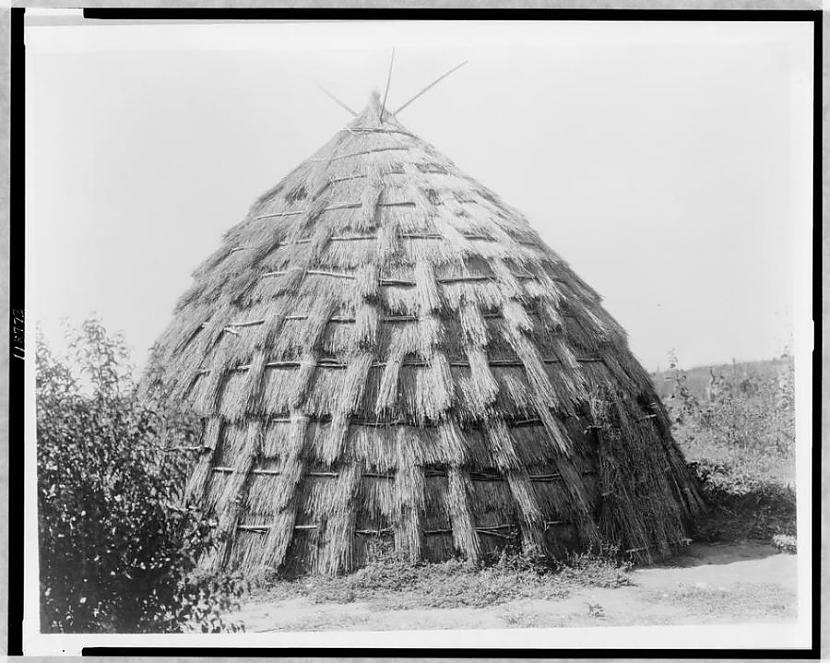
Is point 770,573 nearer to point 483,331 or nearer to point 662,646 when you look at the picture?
point 662,646

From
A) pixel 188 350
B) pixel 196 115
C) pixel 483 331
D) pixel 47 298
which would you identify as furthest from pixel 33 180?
pixel 483 331

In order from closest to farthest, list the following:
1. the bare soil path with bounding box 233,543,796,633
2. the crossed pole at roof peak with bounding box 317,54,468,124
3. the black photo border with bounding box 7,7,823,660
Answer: the bare soil path with bounding box 233,543,796,633 → the black photo border with bounding box 7,7,823,660 → the crossed pole at roof peak with bounding box 317,54,468,124

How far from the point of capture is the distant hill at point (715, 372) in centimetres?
511

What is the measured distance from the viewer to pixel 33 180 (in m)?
4.98

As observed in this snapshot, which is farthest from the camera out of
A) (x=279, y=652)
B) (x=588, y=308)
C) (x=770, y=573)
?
(x=588, y=308)

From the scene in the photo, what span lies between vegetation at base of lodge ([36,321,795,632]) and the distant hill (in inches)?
2.9

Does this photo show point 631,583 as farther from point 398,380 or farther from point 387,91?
→ point 387,91

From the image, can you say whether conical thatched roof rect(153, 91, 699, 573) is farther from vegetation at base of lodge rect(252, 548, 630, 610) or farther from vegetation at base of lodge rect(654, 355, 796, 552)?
vegetation at base of lodge rect(654, 355, 796, 552)

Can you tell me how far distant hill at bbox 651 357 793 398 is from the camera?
201 inches

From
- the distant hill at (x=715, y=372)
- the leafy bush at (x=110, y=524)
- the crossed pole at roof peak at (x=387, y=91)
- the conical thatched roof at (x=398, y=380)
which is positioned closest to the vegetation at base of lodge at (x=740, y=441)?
the distant hill at (x=715, y=372)

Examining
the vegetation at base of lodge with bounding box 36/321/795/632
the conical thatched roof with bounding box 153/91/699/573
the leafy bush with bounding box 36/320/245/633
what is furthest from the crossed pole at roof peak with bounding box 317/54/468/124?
the leafy bush with bounding box 36/320/245/633

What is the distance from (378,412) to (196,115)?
2.25 metres

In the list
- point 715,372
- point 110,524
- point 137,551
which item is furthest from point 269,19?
point 715,372

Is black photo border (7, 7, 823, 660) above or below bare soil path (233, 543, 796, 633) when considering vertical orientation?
above
